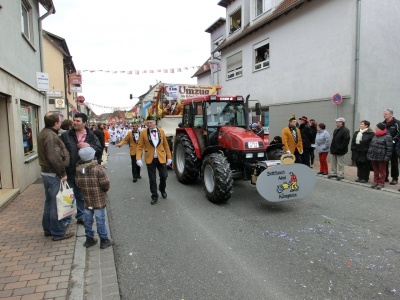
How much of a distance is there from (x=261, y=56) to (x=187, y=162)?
35.0ft

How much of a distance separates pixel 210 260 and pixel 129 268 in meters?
0.97

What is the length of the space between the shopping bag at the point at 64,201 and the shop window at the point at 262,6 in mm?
14460

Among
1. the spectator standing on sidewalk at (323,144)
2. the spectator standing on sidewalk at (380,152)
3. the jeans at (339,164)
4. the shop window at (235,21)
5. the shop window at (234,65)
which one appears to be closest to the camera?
the spectator standing on sidewalk at (380,152)

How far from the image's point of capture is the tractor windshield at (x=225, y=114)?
7258 millimetres

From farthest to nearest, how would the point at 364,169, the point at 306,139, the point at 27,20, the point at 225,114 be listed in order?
1. the point at 306,139
2. the point at 27,20
3. the point at 364,169
4. the point at 225,114

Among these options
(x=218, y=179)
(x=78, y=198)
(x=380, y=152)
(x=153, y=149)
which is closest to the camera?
(x=78, y=198)

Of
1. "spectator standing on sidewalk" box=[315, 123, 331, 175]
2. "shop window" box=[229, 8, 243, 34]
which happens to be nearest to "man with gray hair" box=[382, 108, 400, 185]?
"spectator standing on sidewalk" box=[315, 123, 331, 175]

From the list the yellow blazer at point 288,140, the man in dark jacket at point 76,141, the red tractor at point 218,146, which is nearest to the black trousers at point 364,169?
the yellow blazer at point 288,140

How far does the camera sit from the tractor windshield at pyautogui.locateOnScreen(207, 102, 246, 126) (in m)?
7.26

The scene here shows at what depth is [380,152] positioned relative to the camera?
7.25 m

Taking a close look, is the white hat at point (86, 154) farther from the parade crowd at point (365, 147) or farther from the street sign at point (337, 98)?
the street sign at point (337, 98)

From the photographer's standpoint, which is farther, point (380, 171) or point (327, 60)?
point (327, 60)

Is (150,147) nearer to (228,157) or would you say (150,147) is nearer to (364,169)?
(228,157)

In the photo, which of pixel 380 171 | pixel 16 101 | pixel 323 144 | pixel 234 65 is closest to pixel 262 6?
pixel 234 65
